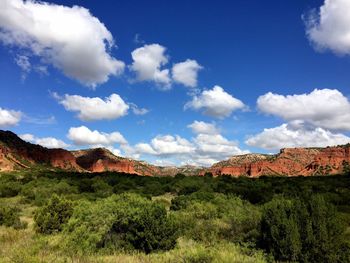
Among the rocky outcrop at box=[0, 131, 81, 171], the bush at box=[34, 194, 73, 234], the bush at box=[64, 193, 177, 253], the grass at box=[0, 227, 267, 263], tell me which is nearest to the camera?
the grass at box=[0, 227, 267, 263]

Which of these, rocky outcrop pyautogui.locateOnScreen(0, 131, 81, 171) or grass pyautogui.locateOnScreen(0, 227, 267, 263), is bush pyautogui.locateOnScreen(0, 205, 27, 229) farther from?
rocky outcrop pyautogui.locateOnScreen(0, 131, 81, 171)

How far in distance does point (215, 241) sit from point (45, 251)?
5.59 metres

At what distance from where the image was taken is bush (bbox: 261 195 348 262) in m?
10.4

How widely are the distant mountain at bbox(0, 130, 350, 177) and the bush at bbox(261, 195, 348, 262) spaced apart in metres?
95.5

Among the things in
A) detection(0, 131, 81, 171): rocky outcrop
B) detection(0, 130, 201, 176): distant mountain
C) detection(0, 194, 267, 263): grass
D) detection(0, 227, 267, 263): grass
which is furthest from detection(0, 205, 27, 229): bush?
detection(0, 131, 81, 171): rocky outcrop

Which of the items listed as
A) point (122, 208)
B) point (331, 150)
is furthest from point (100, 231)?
point (331, 150)

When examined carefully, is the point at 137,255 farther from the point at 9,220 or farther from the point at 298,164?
the point at 298,164

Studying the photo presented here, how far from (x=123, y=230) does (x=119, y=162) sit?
146m

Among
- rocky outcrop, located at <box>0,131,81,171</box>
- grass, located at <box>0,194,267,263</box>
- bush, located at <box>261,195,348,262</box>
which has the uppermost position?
rocky outcrop, located at <box>0,131,81,171</box>

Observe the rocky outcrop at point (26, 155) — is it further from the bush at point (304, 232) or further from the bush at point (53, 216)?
the bush at point (304, 232)

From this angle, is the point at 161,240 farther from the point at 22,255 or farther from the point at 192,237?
the point at 22,255

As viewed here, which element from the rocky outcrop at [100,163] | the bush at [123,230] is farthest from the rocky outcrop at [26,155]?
the bush at [123,230]

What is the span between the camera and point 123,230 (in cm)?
1280

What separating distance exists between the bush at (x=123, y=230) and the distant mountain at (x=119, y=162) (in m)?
90.8
